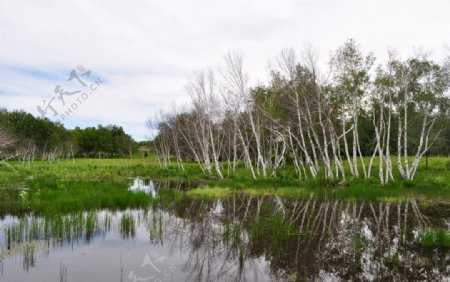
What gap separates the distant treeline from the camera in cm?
7106

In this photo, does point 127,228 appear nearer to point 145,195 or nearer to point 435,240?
point 145,195

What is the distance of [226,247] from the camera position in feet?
31.9

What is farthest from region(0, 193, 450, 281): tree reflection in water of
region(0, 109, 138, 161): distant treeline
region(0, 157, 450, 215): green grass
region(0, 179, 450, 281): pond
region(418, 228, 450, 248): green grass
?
region(0, 109, 138, 161): distant treeline

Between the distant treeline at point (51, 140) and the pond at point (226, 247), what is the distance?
174 ft

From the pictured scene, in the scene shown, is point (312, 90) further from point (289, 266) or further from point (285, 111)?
point (289, 266)

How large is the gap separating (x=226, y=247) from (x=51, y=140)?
271 ft

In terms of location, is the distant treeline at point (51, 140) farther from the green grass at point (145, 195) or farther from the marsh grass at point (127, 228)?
the marsh grass at point (127, 228)

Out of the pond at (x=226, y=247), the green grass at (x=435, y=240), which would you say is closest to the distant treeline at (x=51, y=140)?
the pond at (x=226, y=247)

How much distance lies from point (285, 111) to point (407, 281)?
29258mm

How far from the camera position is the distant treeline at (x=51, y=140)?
71.1 meters

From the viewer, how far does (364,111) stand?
98.9ft

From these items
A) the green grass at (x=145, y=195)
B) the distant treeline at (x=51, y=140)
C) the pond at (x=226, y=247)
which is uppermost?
the distant treeline at (x=51, y=140)

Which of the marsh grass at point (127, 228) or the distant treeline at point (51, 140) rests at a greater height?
the distant treeline at point (51, 140)

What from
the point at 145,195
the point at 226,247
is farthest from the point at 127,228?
the point at 145,195
